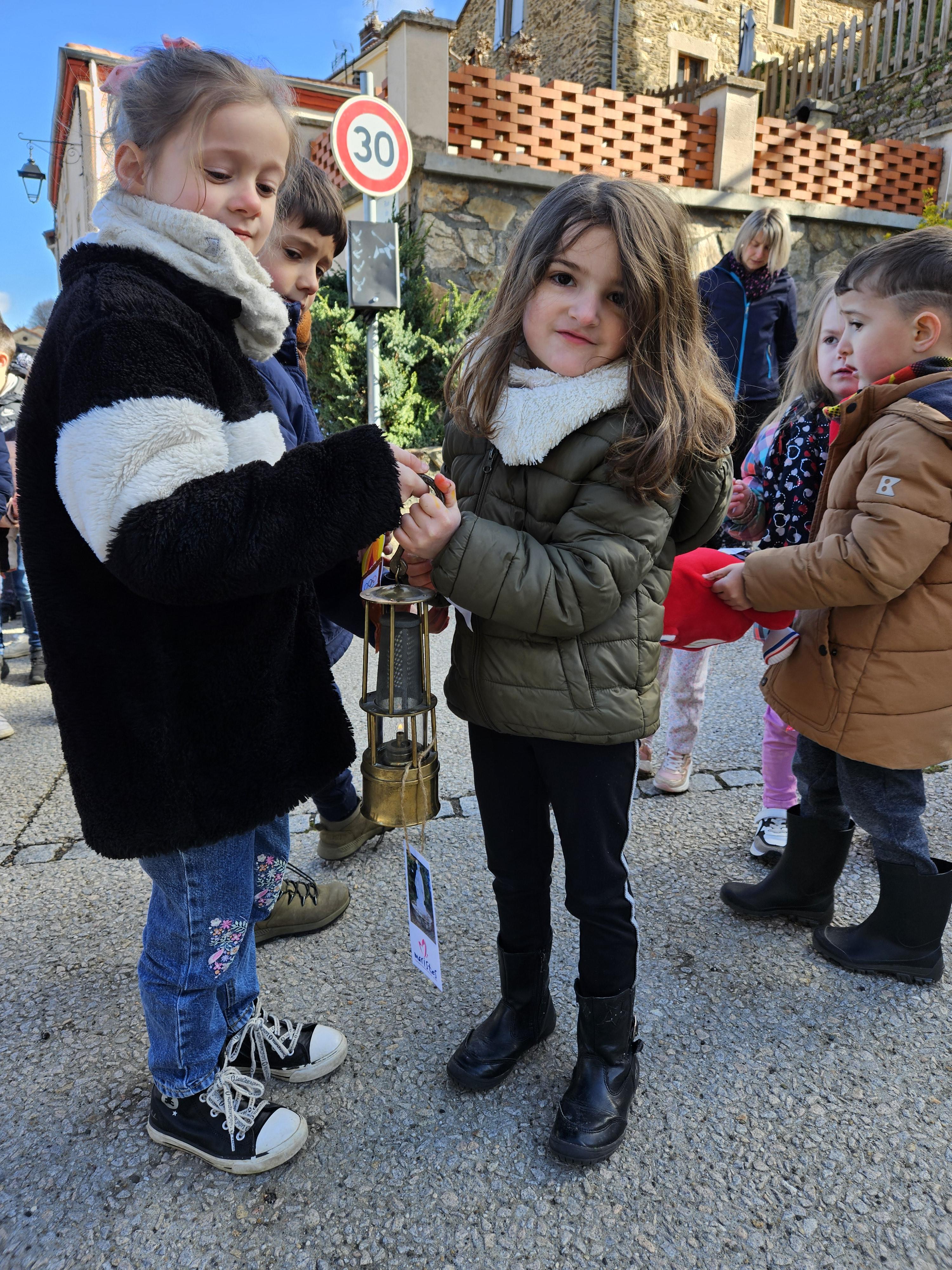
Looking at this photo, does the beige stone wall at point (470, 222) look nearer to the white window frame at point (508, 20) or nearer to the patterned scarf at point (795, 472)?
the patterned scarf at point (795, 472)

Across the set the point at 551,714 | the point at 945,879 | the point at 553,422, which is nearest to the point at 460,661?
the point at 551,714

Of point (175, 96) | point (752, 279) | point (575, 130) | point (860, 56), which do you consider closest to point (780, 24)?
point (860, 56)

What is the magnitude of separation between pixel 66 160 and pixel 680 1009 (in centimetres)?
2174

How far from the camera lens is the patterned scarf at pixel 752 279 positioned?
4.73 metres

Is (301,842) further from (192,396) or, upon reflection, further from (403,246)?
(403,246)

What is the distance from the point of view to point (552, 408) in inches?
58.2

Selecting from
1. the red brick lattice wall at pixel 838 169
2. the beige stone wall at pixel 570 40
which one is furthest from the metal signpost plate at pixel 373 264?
the beige stone wall at pixel 570 40

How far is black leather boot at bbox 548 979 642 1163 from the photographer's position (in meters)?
1.59

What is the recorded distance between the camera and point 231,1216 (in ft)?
4.91

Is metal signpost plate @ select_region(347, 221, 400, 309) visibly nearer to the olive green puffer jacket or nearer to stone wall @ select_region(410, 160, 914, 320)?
stone wall @ select_region(410, 160, 914, 320)

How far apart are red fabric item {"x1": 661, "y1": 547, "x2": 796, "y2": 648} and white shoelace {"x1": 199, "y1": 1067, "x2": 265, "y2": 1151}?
1.34 meters

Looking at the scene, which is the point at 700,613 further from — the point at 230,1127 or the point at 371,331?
the point at 371,331

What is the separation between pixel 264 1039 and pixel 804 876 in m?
1.53

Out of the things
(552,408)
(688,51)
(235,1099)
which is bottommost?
(235,1099)
